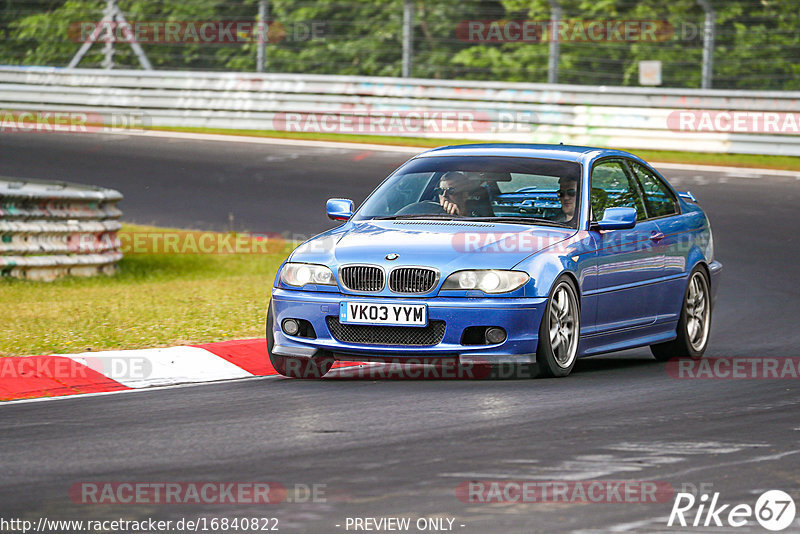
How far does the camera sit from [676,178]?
68.5ft

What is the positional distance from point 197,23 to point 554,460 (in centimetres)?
2618

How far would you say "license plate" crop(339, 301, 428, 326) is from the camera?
27.8 ft

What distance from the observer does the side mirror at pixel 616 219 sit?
9.37 meters

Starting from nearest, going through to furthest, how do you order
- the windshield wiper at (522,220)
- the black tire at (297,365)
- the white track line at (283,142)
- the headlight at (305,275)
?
the headlight at (305,275) < the black tire at (297,365) < the windshield wiper at (522,220) < the white track line at (283,142)

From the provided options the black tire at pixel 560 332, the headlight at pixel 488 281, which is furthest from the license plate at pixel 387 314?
the black tire at pixel 560 332

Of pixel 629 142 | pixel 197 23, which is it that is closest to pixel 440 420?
pixel 629 142

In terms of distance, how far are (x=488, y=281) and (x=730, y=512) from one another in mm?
3286

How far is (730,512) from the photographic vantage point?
5.37 metres

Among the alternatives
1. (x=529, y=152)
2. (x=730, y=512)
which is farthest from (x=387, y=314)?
(x=730, y=512)

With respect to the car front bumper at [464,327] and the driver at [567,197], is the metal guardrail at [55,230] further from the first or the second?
the driver at [567,197]

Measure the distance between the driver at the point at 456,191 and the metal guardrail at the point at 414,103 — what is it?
1361cm

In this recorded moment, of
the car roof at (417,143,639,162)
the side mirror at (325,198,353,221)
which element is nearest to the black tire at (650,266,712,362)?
the car roof at (417,143,639,162)

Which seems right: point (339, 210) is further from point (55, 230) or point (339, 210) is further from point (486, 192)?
point (55, 230)

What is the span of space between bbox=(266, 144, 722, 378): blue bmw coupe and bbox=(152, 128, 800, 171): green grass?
11889 mm
